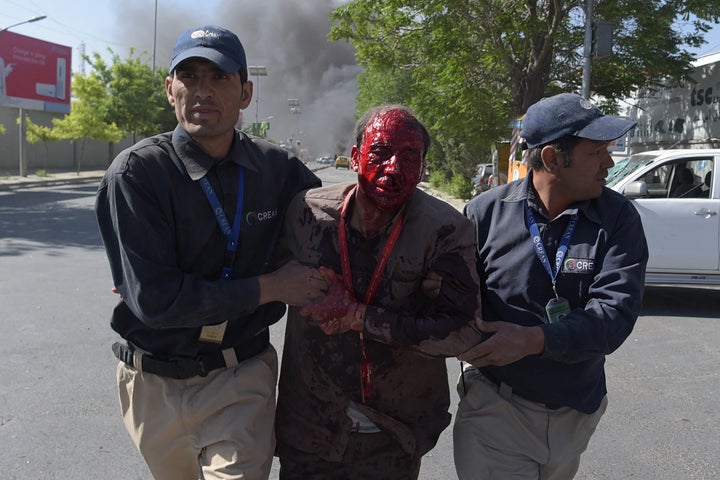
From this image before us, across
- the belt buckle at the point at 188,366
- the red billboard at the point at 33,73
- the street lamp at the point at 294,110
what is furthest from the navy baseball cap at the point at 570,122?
the street lamp at the point at 294,110

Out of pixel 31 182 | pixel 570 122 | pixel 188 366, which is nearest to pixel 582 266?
pixel 570 122

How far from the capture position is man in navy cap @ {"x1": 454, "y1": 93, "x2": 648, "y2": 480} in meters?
2.20

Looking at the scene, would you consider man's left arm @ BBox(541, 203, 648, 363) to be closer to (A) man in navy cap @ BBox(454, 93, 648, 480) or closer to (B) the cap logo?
(A) man in navy cap @ BBox(454, 93, 648, 480)

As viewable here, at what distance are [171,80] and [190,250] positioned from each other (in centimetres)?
62

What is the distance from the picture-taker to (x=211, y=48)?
2.21 meters

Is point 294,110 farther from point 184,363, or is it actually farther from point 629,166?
point 184,363

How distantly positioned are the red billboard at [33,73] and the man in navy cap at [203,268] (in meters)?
29.3

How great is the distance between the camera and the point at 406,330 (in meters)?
1.97

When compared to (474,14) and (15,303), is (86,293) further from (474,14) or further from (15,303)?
(474,14)

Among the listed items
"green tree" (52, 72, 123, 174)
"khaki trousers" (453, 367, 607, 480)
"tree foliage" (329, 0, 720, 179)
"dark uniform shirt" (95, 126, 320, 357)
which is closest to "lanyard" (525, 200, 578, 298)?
"khaki trousers" (453, 367, 607, 480)

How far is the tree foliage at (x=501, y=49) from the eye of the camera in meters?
14.5

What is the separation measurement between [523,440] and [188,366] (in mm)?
1159

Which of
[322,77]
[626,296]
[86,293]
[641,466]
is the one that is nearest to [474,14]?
[86,293]

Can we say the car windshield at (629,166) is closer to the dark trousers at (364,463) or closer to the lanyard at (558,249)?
the lanyard at (558,249)
